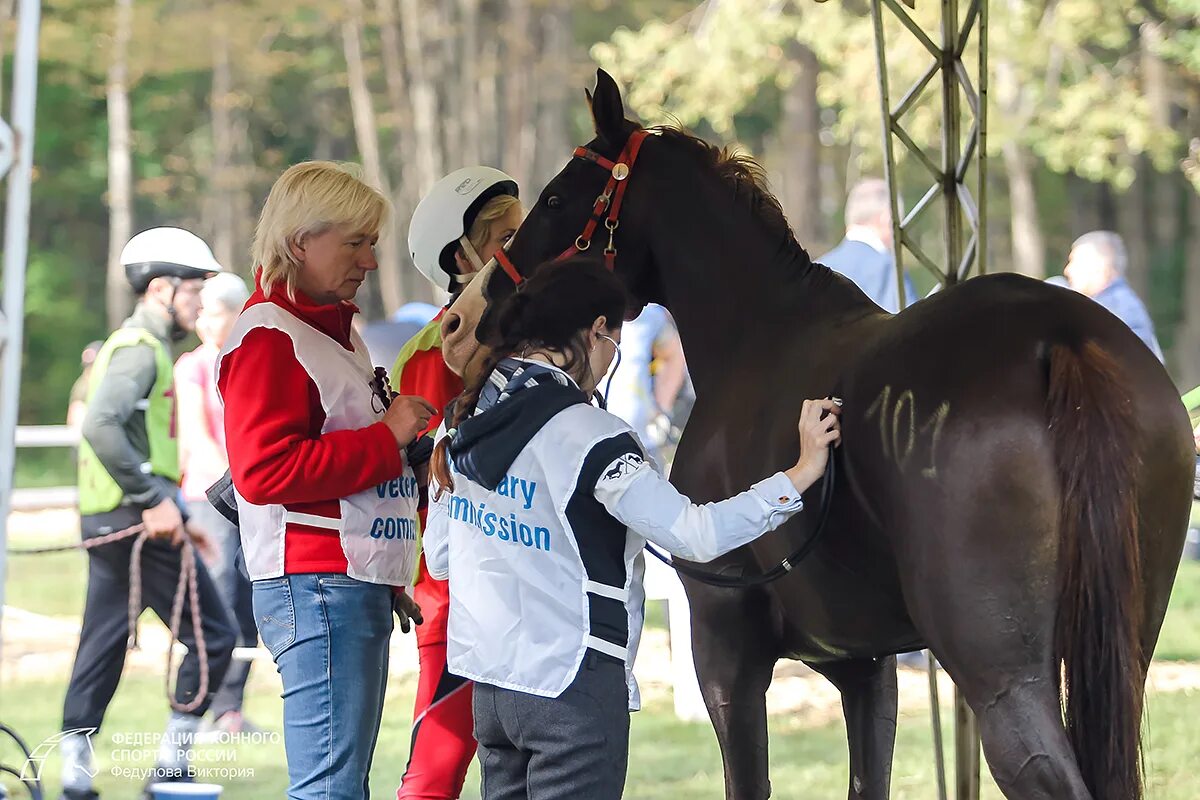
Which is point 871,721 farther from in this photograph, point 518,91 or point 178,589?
point 518,91

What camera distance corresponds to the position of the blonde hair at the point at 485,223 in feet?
11.1

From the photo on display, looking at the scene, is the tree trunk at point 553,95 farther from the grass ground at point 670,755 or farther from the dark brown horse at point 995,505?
the dark brown horse at point 995,505

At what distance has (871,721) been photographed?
11.2 ft

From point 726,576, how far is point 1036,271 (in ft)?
55.3

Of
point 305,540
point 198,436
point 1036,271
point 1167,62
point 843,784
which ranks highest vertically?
point 1167,62

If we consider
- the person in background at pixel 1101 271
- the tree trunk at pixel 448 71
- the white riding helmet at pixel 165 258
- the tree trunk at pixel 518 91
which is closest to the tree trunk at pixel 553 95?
the tree trunk at pixel 518 91

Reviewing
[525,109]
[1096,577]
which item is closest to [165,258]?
[1096,577]

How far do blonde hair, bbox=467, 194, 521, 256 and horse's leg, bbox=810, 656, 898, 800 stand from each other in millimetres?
1299

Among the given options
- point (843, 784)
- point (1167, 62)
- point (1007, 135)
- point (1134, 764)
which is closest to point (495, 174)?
point (1134, 764)

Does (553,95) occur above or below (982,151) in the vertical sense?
above

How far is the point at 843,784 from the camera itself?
5.37m

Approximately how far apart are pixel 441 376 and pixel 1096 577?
1.59m

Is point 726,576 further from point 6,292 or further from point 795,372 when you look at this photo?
point 6,292

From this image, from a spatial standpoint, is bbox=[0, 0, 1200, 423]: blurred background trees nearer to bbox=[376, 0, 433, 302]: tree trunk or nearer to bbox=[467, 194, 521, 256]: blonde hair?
bbox=[376, 0, 433, 302]: tree trunk
